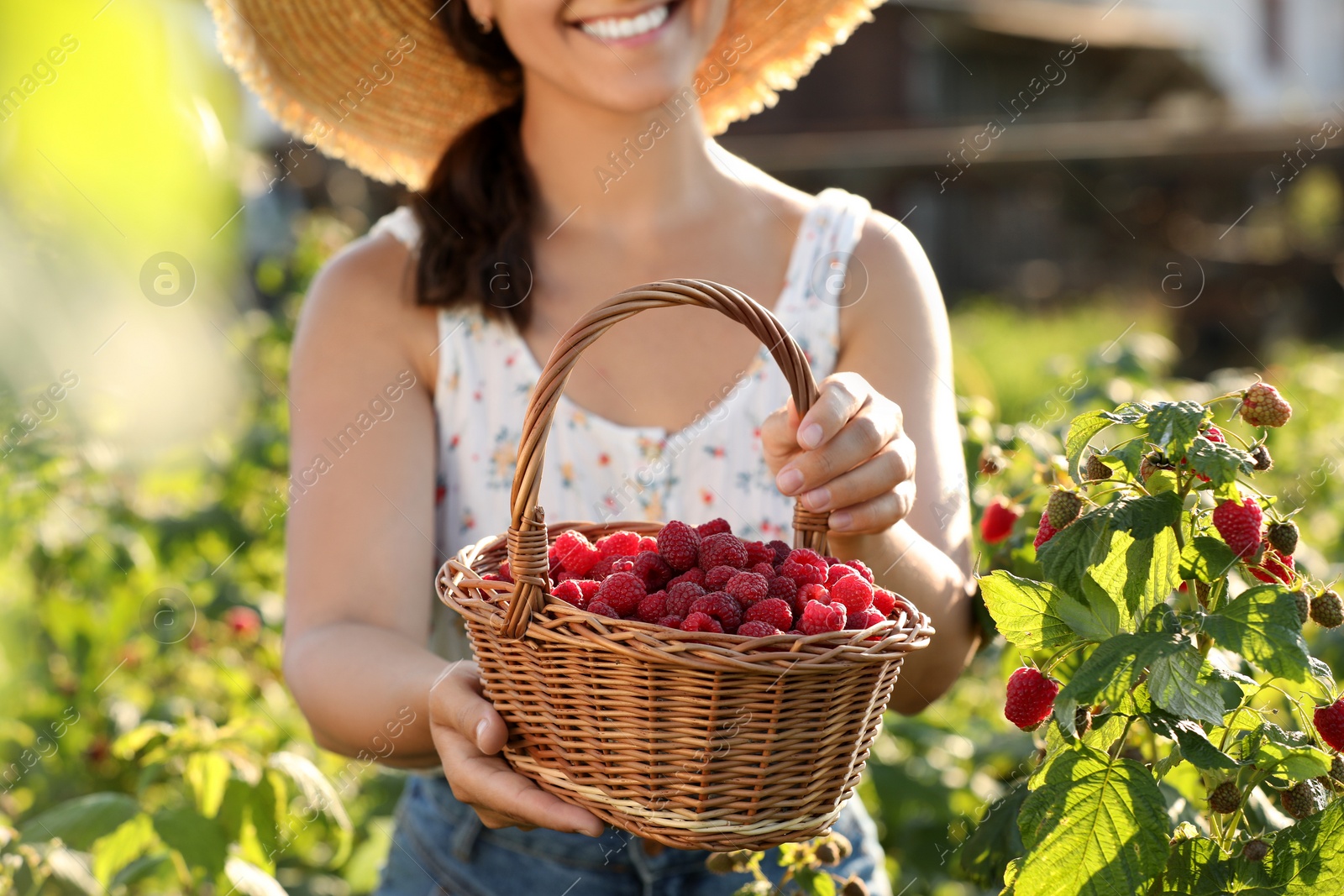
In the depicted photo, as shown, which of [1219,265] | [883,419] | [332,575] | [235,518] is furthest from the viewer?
[1219,265]

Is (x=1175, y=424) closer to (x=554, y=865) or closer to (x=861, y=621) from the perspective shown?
(x=861, y=621)

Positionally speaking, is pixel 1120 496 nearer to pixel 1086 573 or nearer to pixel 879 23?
pixel 1086 573

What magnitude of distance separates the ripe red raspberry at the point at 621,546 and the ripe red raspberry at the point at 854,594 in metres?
0.22

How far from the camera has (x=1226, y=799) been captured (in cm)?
90

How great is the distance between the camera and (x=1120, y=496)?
919 mm

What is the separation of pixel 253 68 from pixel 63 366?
1617 millimetres

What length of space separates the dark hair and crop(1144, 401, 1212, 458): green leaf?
96 cm

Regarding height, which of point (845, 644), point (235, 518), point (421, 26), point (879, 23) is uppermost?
point (421, 26)

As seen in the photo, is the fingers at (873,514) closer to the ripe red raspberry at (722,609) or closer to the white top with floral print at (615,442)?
the ripe red raspberry at (722,609)

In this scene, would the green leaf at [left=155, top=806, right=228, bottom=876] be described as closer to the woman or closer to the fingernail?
the woman

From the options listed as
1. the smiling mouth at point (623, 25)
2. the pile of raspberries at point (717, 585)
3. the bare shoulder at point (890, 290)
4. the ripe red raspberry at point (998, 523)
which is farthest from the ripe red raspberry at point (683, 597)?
the smiling mouth at point (623, 25)

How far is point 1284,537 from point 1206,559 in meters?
0.06

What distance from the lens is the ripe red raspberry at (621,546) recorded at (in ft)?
3.75

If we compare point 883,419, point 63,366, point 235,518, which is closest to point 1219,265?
point 235,518
